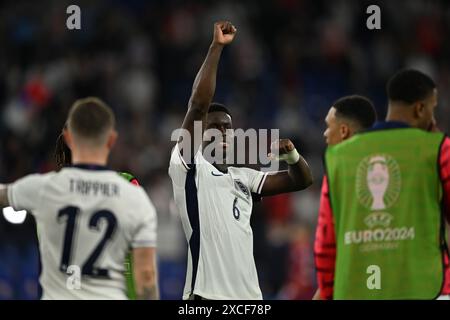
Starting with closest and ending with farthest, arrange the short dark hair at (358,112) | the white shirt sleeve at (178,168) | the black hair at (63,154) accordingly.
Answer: the short dark hair at (358,112), the white shirt sleeve at (178,168), the black hair at (63,154)

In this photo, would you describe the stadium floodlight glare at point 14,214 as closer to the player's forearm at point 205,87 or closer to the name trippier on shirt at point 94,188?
the name trippier on shirt at point 94,188

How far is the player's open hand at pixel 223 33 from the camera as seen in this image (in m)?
7.46

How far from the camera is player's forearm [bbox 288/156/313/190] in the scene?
7.77 meters

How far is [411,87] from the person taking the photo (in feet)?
20.3

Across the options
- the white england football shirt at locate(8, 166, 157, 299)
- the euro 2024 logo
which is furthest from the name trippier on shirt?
the euro 2024 logo

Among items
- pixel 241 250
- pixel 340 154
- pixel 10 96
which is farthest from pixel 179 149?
pixel 10 96

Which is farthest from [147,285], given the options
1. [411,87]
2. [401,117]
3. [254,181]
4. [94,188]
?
[254,181]

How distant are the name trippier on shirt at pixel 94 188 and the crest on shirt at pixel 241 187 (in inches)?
83.7

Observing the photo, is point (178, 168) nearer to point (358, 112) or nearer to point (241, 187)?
point (241, 187)

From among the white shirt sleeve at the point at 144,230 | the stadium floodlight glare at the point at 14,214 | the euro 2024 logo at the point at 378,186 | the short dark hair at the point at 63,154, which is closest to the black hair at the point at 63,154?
the short dark hair at the point at 63,154

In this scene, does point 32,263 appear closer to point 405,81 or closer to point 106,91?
point 106,91

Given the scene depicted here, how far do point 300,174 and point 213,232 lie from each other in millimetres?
838

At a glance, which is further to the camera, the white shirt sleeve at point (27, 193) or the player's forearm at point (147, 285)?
the white shirt sleeve at point (27, 193)

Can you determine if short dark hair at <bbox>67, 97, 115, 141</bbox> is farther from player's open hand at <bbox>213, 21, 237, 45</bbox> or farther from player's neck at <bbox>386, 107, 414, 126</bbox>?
player's open hand at <bbox>213, 21, 237, 45</bbox>
